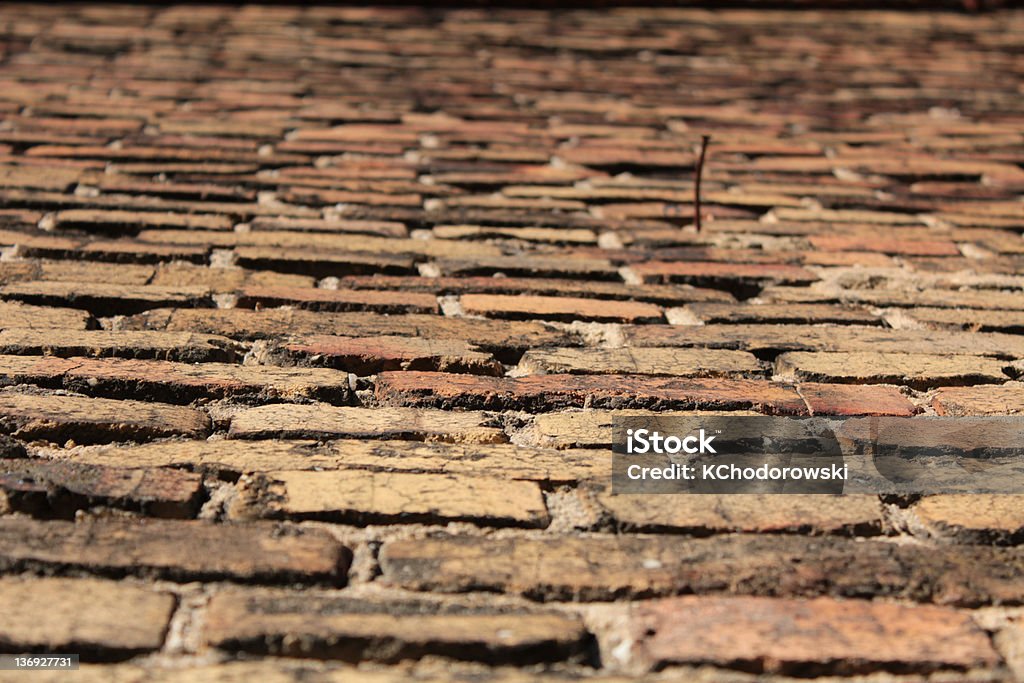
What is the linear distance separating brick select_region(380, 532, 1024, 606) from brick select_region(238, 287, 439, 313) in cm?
63

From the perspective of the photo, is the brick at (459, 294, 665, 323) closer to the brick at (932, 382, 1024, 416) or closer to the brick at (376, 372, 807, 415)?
the brick at (376, 372, 807, 415)

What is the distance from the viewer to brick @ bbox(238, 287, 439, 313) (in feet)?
5.28

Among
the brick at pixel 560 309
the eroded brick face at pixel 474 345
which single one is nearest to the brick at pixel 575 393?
the eroded brick face at pixel 474 345

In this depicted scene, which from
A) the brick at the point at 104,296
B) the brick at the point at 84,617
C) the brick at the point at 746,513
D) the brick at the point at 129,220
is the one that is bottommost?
the brick at the point at 84,617

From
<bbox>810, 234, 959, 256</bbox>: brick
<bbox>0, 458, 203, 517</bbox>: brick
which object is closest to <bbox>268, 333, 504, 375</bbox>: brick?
<bbox>0, 458, 203, 517</bbox>: brick

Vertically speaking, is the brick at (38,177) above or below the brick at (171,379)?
above

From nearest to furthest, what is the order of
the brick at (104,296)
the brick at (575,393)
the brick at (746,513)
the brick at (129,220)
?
the brick at (746,513)
the brick at (575,393)
the brick at (104,296)
the brick at (129,220)

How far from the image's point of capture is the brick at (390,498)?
1081 millimetres

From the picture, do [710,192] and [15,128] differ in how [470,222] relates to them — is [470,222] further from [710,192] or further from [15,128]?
[15,128]

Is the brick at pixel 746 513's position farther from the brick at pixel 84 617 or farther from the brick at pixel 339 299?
the brick at pixel 339 299

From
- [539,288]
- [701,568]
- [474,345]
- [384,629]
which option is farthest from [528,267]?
[384,629]

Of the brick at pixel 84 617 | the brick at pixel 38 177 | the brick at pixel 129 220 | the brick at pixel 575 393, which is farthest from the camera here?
the brick at pixel 38 177

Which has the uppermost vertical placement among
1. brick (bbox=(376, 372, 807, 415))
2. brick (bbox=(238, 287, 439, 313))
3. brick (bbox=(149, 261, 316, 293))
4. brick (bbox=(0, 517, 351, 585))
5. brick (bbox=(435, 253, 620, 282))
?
brick (bbox=(435, 253, 620, 282))

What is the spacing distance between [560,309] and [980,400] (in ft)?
2.05
